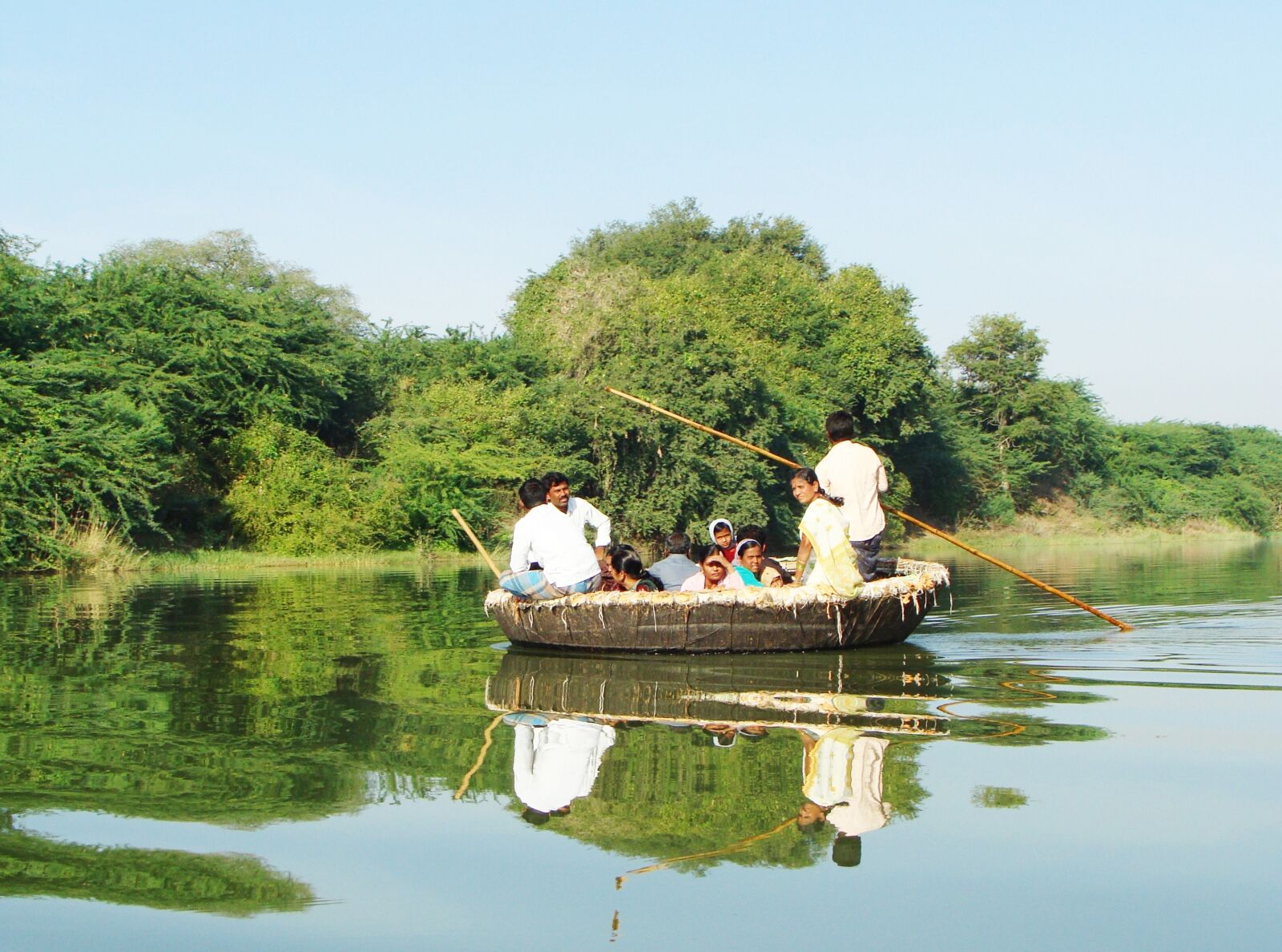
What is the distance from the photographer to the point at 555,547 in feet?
28.9

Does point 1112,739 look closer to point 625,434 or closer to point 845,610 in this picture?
point 845,610

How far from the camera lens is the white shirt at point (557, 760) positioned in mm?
4676

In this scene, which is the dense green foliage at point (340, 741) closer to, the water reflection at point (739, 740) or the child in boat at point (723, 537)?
the water reflection at point (739, 740)

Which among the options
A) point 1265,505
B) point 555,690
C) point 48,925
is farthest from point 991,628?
point 1265,505

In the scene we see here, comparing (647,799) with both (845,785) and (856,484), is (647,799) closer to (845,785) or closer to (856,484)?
(845,785)

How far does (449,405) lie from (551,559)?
21832 mm

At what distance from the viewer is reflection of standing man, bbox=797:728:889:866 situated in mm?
4137

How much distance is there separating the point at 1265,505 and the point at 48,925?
57662 millimetres

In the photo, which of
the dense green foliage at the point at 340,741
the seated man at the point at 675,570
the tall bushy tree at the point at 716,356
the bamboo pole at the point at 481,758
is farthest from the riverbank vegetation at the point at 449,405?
the bamboo pole at the point at 481,758

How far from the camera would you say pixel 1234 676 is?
289 inches

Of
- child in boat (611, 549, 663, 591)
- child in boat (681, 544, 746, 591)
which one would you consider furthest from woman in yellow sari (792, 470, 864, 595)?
child in boat (611, 549, 663, 591)

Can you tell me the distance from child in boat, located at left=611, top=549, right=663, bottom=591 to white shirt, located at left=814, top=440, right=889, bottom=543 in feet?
4.69

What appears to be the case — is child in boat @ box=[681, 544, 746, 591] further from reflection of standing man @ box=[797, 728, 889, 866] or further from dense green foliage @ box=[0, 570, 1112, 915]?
reflection of standing man @ box=[797, 728, 889, 866]

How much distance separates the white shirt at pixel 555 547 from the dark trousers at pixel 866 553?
1778 millimetres
